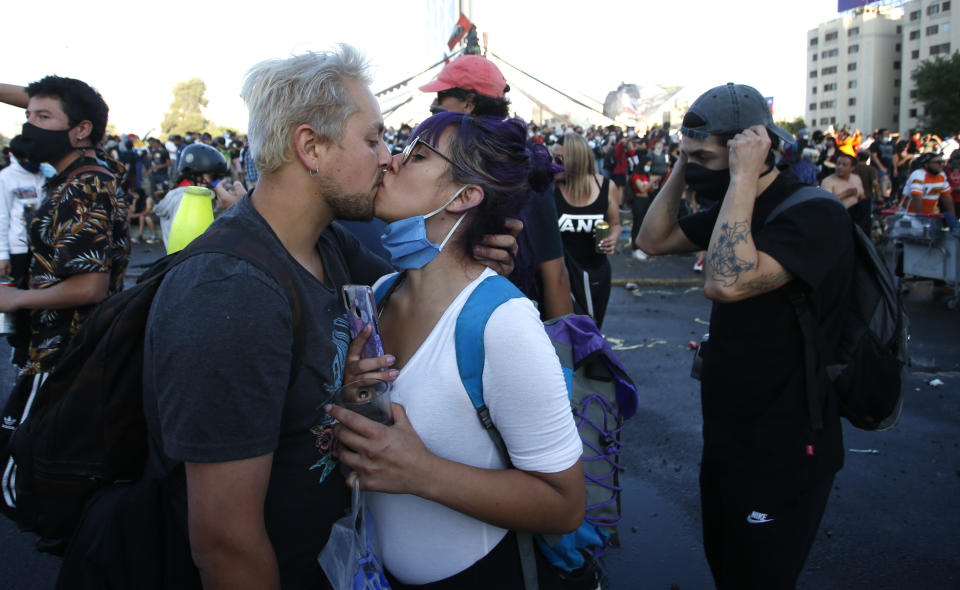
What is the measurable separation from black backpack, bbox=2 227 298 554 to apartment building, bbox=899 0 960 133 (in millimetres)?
108302

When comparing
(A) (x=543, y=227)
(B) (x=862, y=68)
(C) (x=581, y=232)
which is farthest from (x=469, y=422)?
(B) (x=862, y=68)

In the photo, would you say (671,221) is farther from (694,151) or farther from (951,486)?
(951,486)

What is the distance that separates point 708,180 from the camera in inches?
107

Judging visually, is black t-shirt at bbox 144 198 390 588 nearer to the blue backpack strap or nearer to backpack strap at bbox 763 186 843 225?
the blue backpack strap

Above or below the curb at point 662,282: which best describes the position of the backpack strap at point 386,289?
above

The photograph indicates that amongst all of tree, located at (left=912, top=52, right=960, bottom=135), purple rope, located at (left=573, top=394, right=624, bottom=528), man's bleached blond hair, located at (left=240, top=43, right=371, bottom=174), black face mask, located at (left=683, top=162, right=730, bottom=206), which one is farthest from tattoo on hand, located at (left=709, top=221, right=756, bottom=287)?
tree, located at (left=912, top=52, right=960, bottom=135)

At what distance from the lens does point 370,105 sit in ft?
5.87

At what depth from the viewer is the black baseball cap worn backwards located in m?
2.55

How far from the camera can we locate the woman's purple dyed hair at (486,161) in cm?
184

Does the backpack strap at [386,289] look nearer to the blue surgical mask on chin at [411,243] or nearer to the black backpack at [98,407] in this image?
the blue surgical mask on chin at [411,243]

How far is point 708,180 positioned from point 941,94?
265ft

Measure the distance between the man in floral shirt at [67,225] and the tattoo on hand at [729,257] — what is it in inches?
107

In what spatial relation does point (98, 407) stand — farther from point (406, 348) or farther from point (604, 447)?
point (604, 447)

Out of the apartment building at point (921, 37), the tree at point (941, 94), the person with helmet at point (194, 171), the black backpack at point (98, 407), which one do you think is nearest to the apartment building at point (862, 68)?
the apartment building at point (921, 37)
